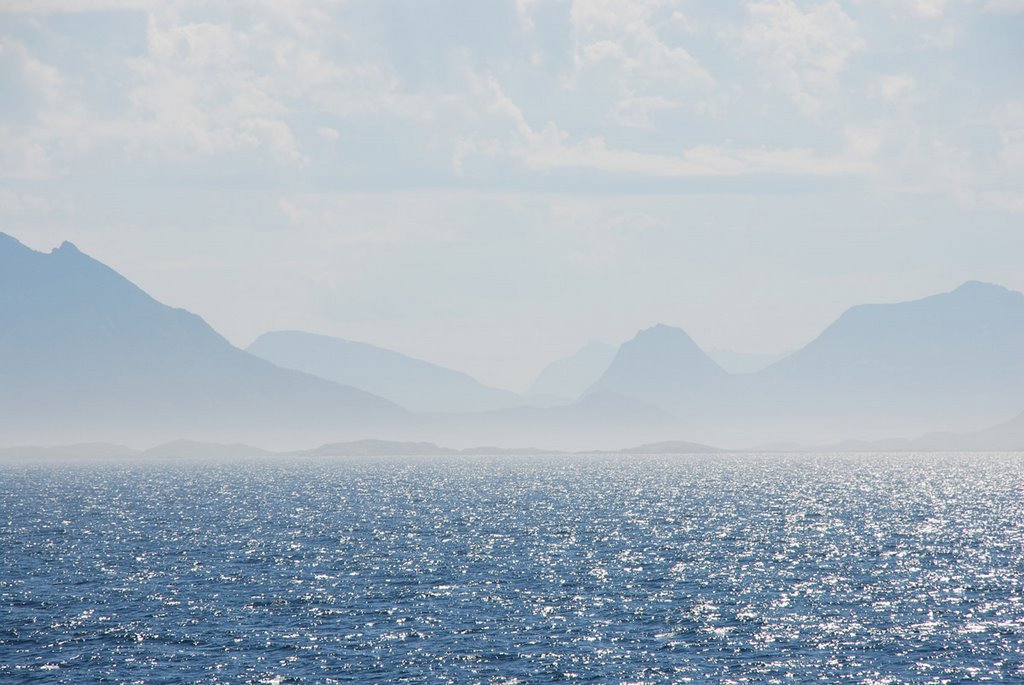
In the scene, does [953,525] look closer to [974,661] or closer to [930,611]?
[930,611]

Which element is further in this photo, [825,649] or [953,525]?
[953,525]

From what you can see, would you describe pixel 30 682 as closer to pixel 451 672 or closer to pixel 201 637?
pixel 201 637

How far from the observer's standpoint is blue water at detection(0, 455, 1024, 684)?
6325 centimetres

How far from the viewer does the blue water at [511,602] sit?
63250 millimetres

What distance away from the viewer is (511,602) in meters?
82.6

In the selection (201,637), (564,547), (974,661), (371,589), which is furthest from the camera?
(564,547)

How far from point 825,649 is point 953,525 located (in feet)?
289

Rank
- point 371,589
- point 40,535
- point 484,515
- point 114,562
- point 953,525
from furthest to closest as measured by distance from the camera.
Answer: point 484,515 < point 953,525 < point 40,535 < point 114,562 < point 371,589

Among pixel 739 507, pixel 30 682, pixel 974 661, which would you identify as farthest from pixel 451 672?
pixel 739 507

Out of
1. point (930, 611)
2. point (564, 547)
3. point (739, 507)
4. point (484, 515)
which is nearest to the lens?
point (930, 611)

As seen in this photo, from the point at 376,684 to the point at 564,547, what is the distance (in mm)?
59913

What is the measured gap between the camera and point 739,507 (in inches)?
7028

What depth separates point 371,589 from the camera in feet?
289

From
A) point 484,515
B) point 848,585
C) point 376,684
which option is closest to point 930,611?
point 848,585
